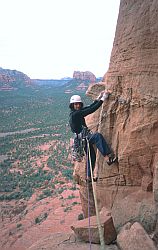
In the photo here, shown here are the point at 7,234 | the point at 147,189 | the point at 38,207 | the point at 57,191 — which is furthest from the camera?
the point at 57,191

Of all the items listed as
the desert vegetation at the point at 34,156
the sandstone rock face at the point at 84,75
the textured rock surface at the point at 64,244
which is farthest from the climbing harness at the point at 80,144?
the sandstone rock face at the point at 84,75

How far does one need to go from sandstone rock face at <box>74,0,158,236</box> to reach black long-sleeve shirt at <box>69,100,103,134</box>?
15.6 inches

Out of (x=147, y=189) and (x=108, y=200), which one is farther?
(x=108, y=200)

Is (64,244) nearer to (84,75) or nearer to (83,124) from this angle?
(83,124)

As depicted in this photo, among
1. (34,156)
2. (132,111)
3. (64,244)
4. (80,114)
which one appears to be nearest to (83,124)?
(80,114)

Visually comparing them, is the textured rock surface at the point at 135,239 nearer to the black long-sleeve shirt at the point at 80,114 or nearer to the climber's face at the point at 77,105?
the black long-sleeve shirt at the point at 80,114

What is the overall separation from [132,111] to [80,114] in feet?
3.77

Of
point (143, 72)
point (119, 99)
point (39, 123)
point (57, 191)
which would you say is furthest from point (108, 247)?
point (39, 123)

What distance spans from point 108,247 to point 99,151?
2060 mm

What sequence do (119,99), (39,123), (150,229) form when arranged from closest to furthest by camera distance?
(150,229) → (119,99) → (39,123)

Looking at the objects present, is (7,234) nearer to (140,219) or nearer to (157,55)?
(140,219)

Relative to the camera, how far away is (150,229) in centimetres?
546

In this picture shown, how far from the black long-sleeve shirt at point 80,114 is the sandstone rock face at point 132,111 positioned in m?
0.40

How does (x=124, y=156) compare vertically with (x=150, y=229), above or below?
above
